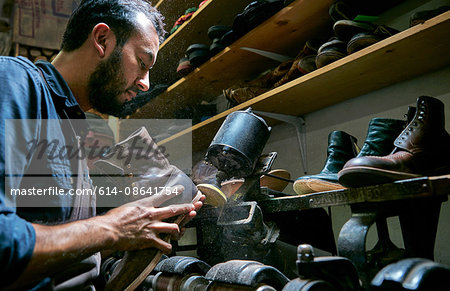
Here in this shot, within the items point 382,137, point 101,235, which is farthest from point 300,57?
point 101,235

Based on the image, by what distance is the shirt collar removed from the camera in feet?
3.60

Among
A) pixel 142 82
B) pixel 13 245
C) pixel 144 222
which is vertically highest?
pixel 142 82

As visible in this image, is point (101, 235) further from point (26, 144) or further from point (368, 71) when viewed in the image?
point (368, 71)

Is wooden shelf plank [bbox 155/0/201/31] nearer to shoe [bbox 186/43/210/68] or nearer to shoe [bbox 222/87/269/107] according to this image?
shoe [bbox 186/43/210/68]

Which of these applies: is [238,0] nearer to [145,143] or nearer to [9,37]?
[145,143]

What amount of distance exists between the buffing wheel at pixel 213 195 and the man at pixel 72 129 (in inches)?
10.1

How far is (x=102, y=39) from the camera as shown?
1.32 metres

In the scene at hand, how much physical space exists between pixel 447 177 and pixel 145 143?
1053 mm

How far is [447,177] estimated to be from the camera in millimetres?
932

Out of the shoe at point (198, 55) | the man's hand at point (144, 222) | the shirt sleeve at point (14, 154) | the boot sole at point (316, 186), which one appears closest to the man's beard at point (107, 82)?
the shirt sleeve at point (14, 154)

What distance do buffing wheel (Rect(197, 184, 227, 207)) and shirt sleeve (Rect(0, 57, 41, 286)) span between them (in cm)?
81

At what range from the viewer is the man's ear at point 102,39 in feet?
4.27

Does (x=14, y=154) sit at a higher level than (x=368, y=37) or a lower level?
lower

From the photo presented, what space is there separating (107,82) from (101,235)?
616 millimetres
